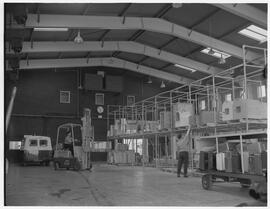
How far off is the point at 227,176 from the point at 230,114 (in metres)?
2.58

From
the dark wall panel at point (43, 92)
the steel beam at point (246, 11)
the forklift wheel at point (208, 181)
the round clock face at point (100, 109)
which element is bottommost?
the forklift wheel at point (208, 181)

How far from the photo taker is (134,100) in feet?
90.8

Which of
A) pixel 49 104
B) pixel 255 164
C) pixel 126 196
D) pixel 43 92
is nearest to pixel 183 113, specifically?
pixel 255 164

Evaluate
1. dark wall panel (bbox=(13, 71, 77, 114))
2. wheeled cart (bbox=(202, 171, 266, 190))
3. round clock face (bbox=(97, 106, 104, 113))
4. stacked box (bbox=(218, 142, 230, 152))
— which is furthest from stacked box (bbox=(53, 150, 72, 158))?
round clock face (bbox=(97, 106, 104, 113))

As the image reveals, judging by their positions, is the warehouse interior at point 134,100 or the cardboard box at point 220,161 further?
the cardboard box at point 220,161

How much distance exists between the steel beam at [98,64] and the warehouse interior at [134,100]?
8 cm

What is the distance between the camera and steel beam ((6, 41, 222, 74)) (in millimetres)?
17969

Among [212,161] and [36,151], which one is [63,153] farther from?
[212,161]

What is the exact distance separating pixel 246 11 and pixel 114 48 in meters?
8.63

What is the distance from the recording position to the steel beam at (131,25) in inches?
565

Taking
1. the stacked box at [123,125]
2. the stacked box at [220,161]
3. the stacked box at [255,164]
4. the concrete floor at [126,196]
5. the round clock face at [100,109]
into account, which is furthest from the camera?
the round clock face at [100,109]

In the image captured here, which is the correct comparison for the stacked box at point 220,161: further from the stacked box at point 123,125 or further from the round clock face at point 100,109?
the round clock face at point 100,109

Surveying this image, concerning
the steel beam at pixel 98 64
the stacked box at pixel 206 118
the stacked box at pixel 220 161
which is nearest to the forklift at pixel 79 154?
the stacked box at pixel 206 118

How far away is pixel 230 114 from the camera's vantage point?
1020 cm
